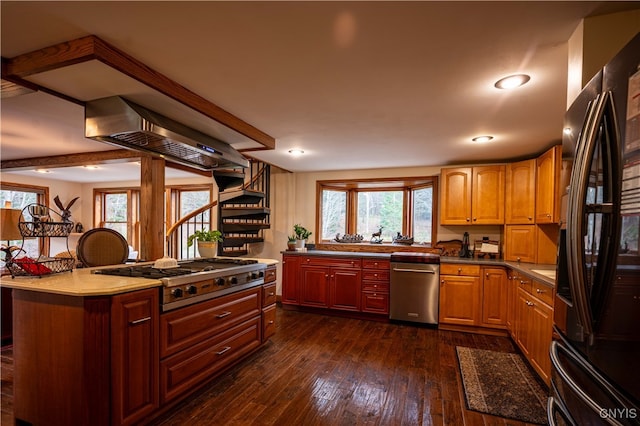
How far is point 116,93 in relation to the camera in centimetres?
197

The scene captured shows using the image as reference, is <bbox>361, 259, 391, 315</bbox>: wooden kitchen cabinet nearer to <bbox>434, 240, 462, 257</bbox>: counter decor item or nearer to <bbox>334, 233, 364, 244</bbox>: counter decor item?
<bbox>334, 233, 364, 244</bbox>: counter decor item

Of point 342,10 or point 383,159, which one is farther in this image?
point 383,159

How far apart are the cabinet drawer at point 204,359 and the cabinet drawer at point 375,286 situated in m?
1.77

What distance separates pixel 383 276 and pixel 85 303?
328 centimetres

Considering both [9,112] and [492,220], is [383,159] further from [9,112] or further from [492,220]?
[9,112]

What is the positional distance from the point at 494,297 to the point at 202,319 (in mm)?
3239

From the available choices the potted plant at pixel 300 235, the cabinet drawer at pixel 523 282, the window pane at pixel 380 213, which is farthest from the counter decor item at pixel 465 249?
the potted plant at pixel 300 235

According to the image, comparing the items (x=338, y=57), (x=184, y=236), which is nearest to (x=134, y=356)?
(x=338, y=57)

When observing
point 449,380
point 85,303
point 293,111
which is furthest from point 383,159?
point 85,303

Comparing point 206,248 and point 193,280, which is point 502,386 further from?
point 206,248

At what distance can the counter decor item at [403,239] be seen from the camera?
15.1 feet

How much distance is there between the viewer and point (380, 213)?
5.00m

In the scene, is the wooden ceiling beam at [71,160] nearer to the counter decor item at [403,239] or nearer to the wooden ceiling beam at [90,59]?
the wooden ceiling beam at [90,59]

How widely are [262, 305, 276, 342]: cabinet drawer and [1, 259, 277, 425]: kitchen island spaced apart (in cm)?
96
